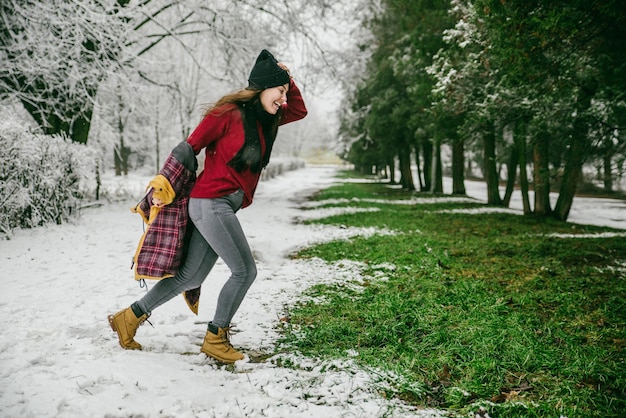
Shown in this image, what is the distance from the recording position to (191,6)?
10492mm

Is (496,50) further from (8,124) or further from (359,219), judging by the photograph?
(8,124)

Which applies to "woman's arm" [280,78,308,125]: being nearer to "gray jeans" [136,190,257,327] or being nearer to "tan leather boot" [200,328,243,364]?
"gray jeans" [136,190,257,327]

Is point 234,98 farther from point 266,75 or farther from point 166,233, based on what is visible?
point 166,233

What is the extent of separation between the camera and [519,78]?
6.76m

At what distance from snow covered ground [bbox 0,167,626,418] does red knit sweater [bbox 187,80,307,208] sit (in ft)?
4.21

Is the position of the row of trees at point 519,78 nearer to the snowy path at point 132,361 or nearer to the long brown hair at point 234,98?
the long brown hair at point 234,98

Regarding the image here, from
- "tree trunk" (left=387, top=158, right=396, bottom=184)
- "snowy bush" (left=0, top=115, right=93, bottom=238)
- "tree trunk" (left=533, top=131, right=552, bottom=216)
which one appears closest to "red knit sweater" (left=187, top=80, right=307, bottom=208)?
"snowy bush" (left=0, top=115, right=93, bottom=238)

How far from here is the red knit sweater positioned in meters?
2.80

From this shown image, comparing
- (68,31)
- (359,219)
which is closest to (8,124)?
(68,31)

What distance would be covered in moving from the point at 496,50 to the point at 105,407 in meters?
6.73

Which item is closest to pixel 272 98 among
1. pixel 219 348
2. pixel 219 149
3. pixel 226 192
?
pixel 219 149

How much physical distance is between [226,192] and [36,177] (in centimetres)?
581

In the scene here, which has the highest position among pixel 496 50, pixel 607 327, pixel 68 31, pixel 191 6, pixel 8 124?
pixel 191 6

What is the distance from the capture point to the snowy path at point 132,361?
2.38 meters
